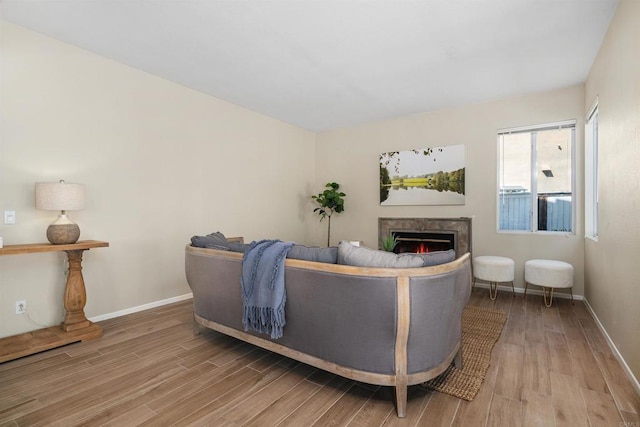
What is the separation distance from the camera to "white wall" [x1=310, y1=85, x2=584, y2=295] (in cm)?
420

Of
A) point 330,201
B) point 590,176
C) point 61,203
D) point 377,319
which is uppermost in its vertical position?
point 590,176

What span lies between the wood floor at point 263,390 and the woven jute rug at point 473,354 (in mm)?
61

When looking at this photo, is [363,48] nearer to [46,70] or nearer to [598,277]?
[46,70]

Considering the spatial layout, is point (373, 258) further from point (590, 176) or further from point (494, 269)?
point (590, 176)

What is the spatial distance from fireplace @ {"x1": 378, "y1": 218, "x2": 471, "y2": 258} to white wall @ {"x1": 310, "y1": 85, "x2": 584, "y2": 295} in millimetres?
121

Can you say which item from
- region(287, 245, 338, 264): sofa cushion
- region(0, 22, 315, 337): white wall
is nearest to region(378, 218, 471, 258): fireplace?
region(0, 22, 315, 337): white wall

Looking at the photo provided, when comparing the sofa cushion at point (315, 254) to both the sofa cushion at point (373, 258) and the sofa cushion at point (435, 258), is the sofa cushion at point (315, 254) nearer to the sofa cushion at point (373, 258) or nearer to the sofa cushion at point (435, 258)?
the sofa cushion at point (373, 258)

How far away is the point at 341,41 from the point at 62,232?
311 cm

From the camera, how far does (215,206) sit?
15.1 ft

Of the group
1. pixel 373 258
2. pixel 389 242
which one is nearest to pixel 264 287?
pixel 373 258

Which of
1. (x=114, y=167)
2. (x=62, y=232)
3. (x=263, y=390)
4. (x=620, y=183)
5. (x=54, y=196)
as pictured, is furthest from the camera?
(x=114, y=167)

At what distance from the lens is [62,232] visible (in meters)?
2.84

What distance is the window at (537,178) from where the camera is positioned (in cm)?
423

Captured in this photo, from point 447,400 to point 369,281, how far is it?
908 mm
